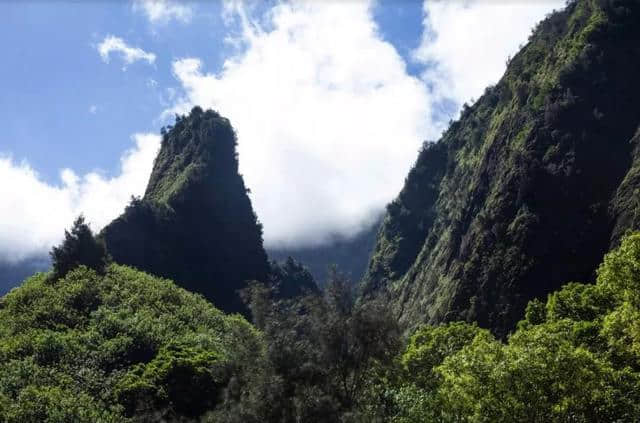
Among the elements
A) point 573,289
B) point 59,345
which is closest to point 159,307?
point 59,345

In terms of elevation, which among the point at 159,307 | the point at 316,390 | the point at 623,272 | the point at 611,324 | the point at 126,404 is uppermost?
the point at 159,307

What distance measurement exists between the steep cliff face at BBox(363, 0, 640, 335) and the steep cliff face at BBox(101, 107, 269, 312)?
127ft

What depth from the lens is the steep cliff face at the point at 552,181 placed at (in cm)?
9269

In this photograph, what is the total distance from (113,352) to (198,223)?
239 ft

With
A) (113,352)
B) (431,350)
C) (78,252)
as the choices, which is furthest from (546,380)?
(78,252)

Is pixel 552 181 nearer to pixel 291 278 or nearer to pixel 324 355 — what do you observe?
pixel 324 355

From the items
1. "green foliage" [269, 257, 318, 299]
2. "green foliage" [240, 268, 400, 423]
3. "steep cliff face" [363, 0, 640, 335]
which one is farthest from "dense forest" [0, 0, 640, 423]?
"green foliage" [269, 257, 318, 299]

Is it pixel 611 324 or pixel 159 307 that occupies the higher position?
pixel 159 307

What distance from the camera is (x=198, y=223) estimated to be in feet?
425

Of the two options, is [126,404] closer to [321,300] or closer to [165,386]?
[165,386]

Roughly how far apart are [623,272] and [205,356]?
33568 mm

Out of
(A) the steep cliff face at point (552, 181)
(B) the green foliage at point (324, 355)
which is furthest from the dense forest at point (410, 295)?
(A) the steep cliff face at point (552, 181)

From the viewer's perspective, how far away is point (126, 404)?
49.0m

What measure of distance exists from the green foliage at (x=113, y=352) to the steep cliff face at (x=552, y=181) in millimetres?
29221
